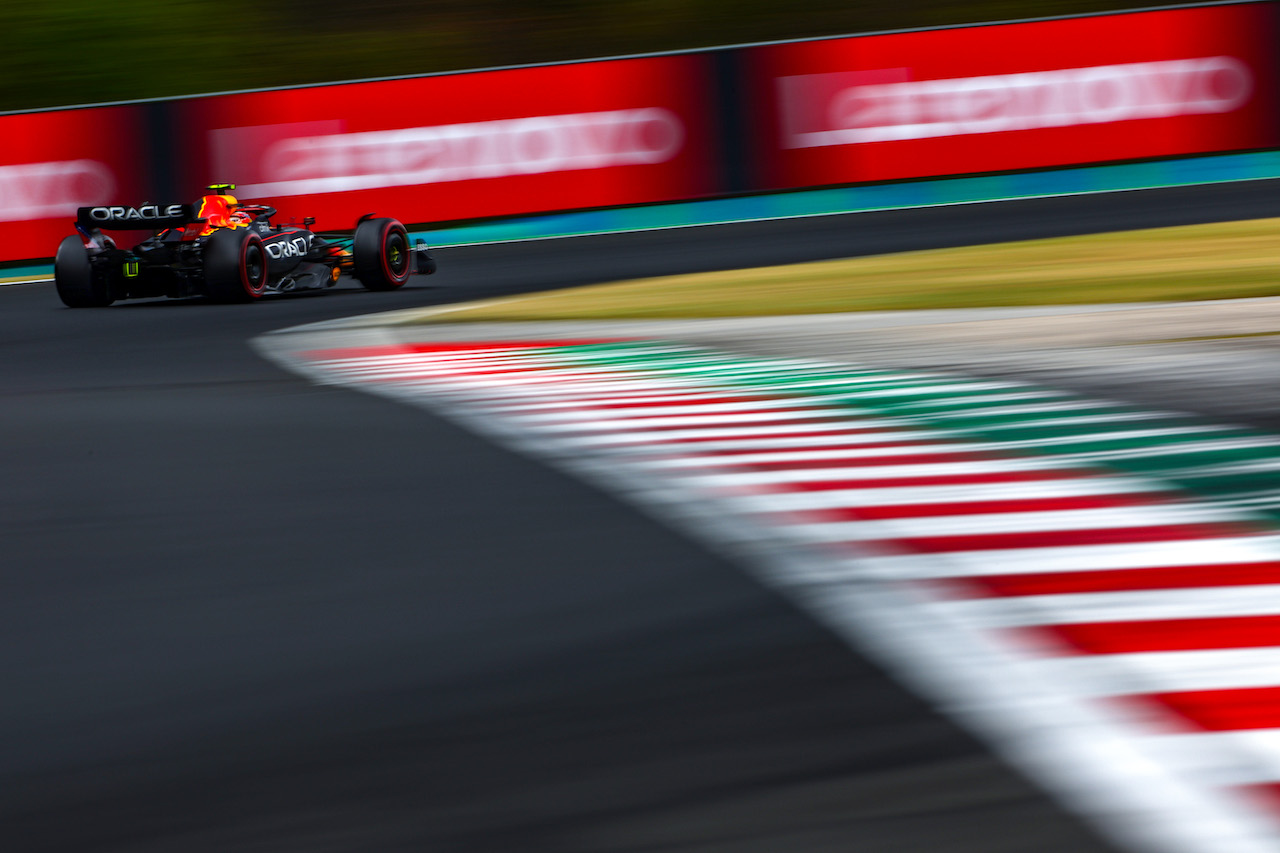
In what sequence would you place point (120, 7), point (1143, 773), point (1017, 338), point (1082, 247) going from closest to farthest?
point (1143, 773) → point (1017, 338) → point (1082, 247) → point (120, 7)

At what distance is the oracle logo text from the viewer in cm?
1917

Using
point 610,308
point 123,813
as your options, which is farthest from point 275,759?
point 610,308

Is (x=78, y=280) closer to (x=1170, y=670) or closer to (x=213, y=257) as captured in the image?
(x=213, y=257)

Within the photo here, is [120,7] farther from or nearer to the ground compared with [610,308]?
farther from the ground

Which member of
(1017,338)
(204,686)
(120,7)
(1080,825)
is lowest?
(1080,825)

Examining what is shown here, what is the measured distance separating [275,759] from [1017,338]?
22.1ft

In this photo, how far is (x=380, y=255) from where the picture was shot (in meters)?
14.7

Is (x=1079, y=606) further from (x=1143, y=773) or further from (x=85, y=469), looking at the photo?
(x=85, y=469)

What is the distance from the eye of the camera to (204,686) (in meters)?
3.21

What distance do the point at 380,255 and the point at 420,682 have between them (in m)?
11.8

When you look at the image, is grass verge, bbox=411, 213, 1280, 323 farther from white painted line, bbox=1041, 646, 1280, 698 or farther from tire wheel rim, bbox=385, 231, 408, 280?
white painted line, bbox=1041, 646, 1280, 698

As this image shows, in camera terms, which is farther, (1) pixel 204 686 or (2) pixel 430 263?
(2) pixel 430 263

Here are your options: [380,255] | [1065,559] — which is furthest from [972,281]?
[1065,559]

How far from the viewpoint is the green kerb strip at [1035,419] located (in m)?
4.99
